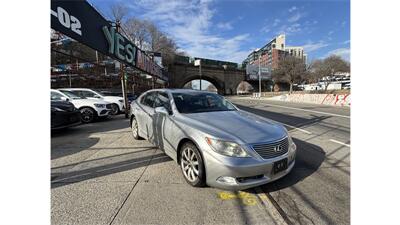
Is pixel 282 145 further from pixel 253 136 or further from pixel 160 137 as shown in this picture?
pixel 160 137

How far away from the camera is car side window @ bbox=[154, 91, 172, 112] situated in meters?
4.19

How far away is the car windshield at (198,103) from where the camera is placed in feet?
13.3

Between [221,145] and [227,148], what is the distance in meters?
0.09

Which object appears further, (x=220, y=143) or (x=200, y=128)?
(x=200, y=128)

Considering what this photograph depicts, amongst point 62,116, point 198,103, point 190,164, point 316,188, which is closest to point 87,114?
point 62,116

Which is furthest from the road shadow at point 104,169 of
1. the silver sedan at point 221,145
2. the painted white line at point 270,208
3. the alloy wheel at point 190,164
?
the painted white line at point 270,208

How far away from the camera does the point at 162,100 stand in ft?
15.0

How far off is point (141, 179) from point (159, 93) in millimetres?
2187

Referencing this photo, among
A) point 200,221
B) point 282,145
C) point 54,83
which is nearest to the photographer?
point 200,221

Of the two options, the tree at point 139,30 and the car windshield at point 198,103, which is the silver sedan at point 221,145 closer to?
the car windshield at point 198,103

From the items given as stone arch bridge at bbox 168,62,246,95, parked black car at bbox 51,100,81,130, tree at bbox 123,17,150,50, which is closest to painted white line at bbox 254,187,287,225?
parked black car at bbox 51,100,81,130

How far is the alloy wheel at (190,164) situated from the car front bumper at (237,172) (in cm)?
27
